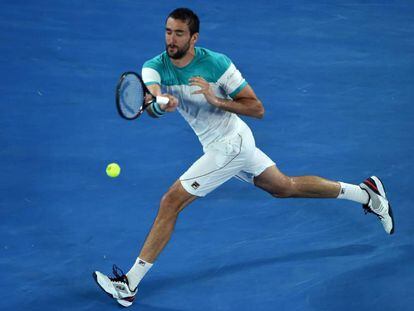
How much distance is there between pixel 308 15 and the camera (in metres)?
13.4

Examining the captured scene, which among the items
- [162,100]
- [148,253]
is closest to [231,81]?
[162,100]

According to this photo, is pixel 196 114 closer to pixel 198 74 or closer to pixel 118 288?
pixel 198 74

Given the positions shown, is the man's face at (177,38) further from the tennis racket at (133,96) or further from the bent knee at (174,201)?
the bent knee at (174,201)

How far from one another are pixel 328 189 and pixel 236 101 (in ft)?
4.85

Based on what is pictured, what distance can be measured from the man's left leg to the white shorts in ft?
0.91

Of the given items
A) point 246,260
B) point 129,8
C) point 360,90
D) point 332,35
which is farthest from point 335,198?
point 129,8

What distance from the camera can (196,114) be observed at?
7.67 metres

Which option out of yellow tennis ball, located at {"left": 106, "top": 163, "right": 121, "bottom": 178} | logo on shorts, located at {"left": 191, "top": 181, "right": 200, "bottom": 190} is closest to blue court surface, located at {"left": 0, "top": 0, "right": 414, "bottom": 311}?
yellow tennis ball, located at {"left": 106, "top": 163, "right": 121, "bottom": 178}

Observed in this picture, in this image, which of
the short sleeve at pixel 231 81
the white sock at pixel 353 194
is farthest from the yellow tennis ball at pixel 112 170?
the white sock at pixel 353 194

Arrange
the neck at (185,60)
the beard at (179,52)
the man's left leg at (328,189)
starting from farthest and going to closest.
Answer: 1. the man's left leg at (328,189)
2. the neck at (185,60)
3. the beard at (179,52)

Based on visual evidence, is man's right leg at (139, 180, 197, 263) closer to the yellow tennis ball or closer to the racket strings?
the racket strings

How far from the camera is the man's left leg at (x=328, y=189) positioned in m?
8.05

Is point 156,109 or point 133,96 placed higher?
point 133,96

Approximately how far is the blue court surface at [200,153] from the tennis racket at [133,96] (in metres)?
1.70
